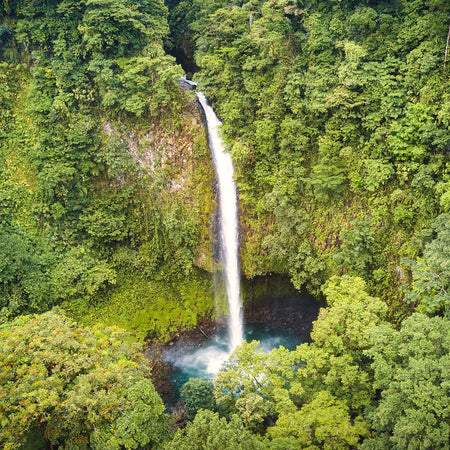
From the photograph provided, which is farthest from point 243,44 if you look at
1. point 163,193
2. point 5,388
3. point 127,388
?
point 5,388

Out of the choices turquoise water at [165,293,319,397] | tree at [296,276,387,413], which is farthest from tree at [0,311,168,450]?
turquoise water at [165,293,319,397]

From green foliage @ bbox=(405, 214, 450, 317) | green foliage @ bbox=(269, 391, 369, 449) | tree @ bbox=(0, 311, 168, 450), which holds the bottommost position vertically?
green foliage @ bbox=(269, 391, 369, 449)

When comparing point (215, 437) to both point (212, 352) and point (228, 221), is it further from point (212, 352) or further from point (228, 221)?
point (228, 221)

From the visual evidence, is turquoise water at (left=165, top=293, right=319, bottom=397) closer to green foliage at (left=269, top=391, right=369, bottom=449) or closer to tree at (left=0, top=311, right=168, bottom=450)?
tree at (left=0, top=311, right=168, bottom=450)

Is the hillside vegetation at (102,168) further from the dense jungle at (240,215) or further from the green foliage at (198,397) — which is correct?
the green foliage at (198,397)

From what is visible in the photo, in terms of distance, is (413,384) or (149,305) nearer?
(413,384)

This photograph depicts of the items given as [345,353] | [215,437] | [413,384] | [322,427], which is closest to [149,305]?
[215,437]

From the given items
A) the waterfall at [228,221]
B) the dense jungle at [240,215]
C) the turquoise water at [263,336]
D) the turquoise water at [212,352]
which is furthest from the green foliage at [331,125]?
the turquoise water at [212,352]
